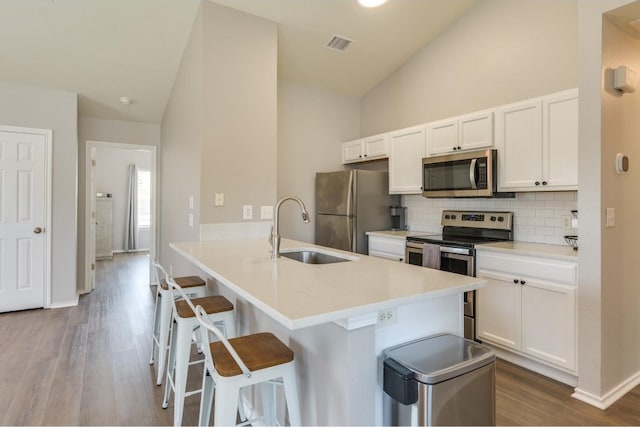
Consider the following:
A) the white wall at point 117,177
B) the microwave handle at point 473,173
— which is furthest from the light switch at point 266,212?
the white wall at point 117,177

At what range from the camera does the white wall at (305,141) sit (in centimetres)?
428

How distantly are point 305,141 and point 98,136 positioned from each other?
284cm

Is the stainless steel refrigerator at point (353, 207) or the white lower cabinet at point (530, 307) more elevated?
the stainless steel refrigerator at point (353, 207)

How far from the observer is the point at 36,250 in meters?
4.01

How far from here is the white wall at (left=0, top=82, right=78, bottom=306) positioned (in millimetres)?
3916

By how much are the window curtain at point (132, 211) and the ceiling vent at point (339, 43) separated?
6441mm

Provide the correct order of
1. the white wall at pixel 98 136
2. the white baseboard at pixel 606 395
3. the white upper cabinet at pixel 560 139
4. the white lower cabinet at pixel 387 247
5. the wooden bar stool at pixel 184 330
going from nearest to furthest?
the wooden bar stool at pixel 184 330, the white baseboard at pixel 606 395, the white upper cabinet at pixel 560 139, the white lower cabinet at pixel 387 247, the white wall at pixel 98 136

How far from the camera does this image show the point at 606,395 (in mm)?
2184

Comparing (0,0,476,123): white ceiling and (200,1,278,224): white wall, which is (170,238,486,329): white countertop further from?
(0,0,476,123): white ceiling

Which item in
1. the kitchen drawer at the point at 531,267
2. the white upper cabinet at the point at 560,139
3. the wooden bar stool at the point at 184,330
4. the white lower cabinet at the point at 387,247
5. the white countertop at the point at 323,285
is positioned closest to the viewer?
the white countertop at the point at 323,285

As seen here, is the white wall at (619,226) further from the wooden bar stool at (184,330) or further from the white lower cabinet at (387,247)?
the wooden bar stool at (184,330)

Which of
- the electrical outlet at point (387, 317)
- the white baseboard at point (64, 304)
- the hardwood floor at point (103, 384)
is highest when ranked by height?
the electrical outlet at point (387, 317)

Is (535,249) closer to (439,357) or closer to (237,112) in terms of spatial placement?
(439,357)

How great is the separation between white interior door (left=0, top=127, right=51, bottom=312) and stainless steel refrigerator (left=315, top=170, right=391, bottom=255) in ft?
10.5
